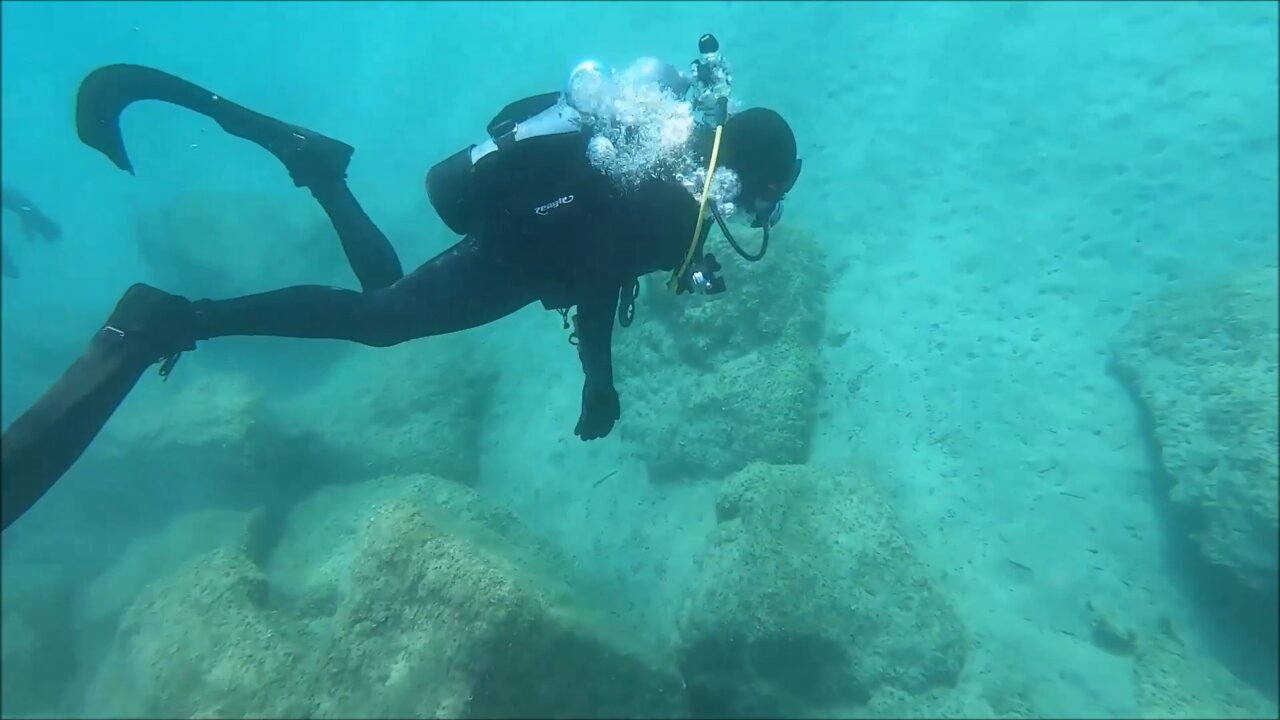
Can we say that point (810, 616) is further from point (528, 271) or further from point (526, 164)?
point (526, 164)

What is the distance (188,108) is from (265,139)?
52cm

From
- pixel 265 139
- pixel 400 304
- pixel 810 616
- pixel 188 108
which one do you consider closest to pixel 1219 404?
pixel 810 616

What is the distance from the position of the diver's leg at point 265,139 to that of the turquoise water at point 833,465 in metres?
2.15

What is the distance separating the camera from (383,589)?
6.00 m

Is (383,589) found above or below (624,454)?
below

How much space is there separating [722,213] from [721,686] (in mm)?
4329

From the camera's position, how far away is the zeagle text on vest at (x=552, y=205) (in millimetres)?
3678

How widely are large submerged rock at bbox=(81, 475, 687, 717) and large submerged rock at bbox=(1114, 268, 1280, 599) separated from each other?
18.2ft

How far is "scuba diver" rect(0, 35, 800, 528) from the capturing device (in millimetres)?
3613

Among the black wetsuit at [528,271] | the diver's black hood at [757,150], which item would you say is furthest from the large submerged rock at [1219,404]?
the black wetsuit at [528,271]

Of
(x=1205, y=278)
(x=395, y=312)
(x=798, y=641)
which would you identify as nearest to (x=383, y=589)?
(x=395, y=312)

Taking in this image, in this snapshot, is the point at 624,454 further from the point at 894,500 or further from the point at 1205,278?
the point at 1205,278

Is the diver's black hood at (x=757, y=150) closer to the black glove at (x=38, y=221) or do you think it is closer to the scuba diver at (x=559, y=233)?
the scuba diver at (x=559, y=233)

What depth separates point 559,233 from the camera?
12.4 ft
